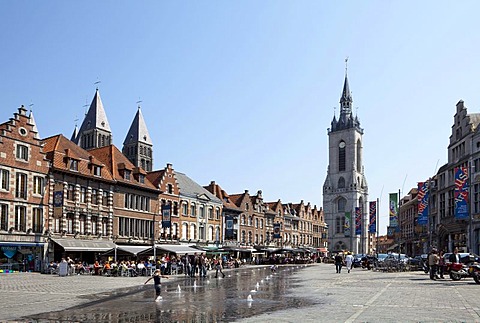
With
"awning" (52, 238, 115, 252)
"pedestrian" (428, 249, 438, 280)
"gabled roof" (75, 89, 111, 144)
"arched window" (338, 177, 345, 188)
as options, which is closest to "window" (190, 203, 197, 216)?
"awning" (52, 238, 115, 252)

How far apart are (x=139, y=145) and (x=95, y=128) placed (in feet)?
30.9

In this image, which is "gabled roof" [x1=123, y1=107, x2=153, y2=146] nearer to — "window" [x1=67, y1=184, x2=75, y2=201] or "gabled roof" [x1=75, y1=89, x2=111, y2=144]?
"gabled roof" [x1=75, y1=89, x2=111, y2=144]

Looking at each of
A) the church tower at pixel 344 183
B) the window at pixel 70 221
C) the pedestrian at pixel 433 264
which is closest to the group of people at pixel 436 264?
the pedestrian at pixel 433 264

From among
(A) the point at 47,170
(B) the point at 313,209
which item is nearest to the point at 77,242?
(A) the point at 47,170

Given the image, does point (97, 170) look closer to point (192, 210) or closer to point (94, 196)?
point (94, 196)

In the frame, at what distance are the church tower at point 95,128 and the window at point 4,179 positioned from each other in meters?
53.3

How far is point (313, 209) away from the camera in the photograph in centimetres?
11925

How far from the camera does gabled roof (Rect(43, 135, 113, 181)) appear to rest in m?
47.1

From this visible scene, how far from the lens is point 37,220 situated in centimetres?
4425

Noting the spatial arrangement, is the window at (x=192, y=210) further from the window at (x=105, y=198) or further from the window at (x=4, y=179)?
the window at (x=4, y=179)

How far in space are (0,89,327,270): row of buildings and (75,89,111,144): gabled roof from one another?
91.7ft

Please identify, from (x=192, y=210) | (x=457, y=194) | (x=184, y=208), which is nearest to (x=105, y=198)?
(x=184, y=208)

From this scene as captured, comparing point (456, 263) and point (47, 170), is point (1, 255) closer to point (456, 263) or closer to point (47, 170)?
point (47, 170)

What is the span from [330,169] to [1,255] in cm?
12436
